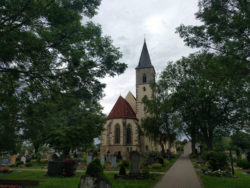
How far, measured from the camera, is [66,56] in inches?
303

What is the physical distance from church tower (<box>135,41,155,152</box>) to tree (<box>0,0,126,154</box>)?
3443 cm

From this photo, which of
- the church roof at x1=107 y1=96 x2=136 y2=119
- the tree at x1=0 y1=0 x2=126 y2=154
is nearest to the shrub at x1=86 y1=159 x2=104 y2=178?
the tree at x1=0 y1=0 x2=126 y2=154

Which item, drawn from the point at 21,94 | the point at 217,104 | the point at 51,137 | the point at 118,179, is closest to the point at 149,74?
the point at 217,104

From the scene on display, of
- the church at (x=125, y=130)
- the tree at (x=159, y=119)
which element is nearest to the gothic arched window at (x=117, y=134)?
the church at (x=125, y=130)

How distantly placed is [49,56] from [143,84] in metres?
39.3

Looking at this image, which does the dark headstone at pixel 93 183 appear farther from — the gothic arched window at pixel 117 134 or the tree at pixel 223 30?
the gothic arched window at pixel 117 134

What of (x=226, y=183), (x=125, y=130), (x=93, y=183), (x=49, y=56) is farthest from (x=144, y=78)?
(x=93, y=183)

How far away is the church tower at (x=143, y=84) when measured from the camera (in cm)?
4322

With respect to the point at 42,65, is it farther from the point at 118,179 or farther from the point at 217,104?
the point at 217,104

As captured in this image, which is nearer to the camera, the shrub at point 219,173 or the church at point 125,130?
the shrub at point 219,173

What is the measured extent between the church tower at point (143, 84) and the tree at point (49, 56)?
1356 inches

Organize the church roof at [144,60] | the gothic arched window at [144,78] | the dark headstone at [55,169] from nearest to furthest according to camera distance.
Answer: the dark headstone at [55,169]
the gothic arched window at [144,78]
the church roof at [144,60]

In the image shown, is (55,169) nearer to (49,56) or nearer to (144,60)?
(49,56)

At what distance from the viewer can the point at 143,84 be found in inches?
1825
